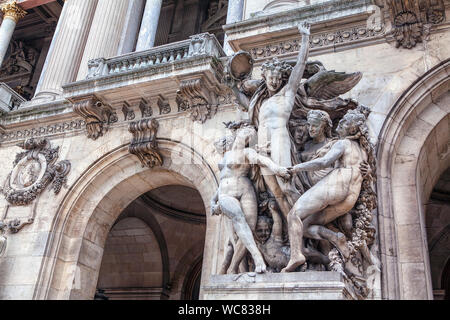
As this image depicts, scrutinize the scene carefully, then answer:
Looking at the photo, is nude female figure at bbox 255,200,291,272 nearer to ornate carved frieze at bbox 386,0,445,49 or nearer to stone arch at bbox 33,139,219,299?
stone arch at bbox 33,139,219,299

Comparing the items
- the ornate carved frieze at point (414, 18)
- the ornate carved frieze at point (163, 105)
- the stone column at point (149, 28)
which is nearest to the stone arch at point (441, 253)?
the ornate carved frieze at point (414, 18)

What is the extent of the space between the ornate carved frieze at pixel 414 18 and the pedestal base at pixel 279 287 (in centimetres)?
473

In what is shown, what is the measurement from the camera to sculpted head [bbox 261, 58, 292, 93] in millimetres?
7344

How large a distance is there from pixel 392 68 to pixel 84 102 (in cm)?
664

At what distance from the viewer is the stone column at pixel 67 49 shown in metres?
13.1

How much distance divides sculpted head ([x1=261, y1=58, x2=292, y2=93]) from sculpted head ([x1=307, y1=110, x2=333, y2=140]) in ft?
2.34

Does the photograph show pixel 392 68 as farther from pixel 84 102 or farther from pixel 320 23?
pixel 84 102

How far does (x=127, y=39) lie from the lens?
13.3 m

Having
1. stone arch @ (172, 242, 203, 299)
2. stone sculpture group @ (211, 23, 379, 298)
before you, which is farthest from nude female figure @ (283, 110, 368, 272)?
stone arch @ (172, 242, 203, 299)

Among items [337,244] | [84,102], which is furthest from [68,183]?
[337,244]

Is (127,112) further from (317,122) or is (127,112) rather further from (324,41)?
(317,122)

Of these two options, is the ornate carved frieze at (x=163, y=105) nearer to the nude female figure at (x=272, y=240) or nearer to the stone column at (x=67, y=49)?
the stone column at (x=67, y=49)

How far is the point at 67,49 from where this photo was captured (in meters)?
13.7

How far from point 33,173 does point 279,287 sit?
25.6 ft
